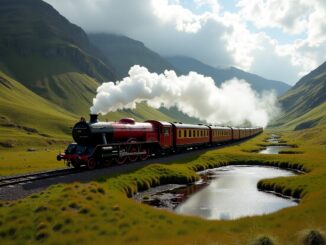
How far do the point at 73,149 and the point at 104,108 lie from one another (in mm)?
16561

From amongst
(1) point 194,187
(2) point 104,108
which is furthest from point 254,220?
(2) point 104,108

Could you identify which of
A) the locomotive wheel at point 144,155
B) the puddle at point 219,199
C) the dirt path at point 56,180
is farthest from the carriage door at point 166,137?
the dirt path at point 56,180

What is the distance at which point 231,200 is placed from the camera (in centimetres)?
3184

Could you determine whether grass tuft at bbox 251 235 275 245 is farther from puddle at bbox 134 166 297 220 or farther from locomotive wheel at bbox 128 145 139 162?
locomotive wheel at bbox 128 145 139 162

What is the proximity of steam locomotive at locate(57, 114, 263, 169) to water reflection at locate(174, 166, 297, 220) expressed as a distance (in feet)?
30.4

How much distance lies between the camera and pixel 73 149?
116 feet

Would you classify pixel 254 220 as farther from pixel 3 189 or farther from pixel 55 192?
pixel 3 189

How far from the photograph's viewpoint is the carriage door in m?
50.1

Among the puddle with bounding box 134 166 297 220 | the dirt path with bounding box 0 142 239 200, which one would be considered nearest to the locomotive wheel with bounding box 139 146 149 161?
the dirt path with bounding box 0 142 239 200

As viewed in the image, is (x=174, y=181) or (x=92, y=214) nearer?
(x=92, y=214)

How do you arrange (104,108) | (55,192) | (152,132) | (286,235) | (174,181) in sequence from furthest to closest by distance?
(104,108)
(152,132)
(174,181)
(55,192)
(286,235)

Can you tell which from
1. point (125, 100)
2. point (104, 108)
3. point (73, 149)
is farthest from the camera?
point (125, 100)

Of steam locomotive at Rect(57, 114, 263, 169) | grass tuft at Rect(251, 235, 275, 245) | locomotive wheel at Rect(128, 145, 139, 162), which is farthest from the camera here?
locomotive wheel at Rect(128, 145, 139, 162)

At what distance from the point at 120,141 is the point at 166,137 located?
39.1ft
